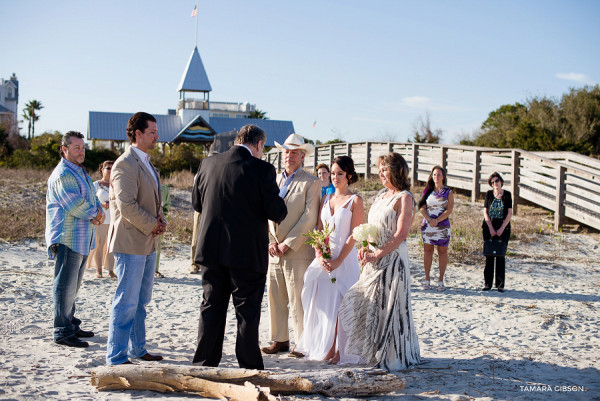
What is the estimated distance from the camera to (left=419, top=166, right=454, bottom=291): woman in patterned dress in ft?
30.4

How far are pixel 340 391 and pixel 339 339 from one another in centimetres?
124

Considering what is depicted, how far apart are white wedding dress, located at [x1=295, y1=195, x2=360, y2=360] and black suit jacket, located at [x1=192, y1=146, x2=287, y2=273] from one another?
1.07 m

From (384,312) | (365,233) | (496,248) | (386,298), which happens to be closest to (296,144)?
(365,233)

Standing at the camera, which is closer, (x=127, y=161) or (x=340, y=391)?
(x=340, y=391)

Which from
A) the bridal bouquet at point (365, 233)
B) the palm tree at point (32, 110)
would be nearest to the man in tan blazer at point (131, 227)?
the bridal bouquet at point (365, 233)

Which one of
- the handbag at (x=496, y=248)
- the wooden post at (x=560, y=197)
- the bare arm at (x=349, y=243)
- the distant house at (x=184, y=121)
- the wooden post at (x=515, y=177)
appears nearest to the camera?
the bare arm at (x=349, y=243)

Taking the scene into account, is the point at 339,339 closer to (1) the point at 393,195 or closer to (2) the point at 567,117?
(1) the point at 393,195

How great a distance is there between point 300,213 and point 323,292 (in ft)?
2.72

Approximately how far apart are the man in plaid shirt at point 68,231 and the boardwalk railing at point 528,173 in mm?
9488

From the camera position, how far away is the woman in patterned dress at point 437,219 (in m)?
9.27

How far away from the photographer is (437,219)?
9250mm

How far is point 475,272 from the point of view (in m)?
11.0

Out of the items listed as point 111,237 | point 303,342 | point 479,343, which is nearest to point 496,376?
point 479,343

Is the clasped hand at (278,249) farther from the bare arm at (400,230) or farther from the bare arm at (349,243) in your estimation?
the bare arm at (400,230)
